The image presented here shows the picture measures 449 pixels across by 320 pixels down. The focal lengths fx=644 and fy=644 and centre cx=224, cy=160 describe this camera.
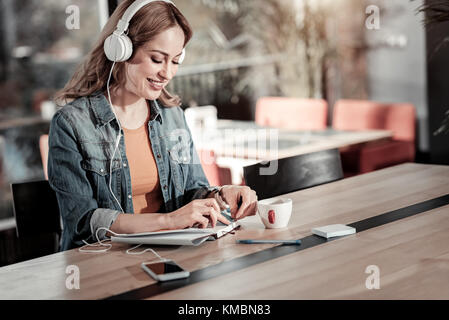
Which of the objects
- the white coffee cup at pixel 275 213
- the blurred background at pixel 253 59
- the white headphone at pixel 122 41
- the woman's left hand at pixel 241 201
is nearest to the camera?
the white coffee cup at pixel 275 213

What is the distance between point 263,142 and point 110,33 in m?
2.09

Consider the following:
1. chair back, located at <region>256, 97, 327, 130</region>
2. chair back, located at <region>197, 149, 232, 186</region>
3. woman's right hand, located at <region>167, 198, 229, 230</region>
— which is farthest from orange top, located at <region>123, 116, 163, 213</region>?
chair back, located at <region>256, 97, 327, 130</region>

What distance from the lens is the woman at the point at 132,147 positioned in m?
1.86

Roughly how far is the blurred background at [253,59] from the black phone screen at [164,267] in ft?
10.4

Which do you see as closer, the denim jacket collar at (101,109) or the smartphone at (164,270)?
the smartphone at (164,270)

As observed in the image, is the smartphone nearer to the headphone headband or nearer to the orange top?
the orange top

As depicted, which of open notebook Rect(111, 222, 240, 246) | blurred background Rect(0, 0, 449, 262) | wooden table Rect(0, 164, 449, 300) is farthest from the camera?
blurred background Rect(0, 0, 449, 262)

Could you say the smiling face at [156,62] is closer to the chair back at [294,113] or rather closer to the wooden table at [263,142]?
the wooden table at [263,142]

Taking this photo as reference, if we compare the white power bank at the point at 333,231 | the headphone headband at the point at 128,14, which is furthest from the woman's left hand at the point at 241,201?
the headphone headband at the point at 128,14

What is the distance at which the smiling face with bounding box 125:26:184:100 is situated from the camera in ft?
6.73

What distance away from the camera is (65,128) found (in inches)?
77.7
